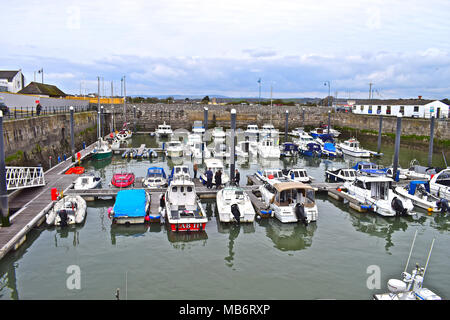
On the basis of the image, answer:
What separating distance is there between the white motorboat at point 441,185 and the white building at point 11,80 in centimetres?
5735

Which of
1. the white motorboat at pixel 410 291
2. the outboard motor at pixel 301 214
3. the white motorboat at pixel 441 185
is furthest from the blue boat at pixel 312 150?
the white motorboat at pixel 410 291

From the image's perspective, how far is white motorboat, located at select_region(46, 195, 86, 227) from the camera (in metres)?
17.2

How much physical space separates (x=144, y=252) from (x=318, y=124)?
2385 inches

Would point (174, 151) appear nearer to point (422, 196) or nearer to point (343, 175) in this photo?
point (343, 175)

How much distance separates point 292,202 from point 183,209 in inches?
227

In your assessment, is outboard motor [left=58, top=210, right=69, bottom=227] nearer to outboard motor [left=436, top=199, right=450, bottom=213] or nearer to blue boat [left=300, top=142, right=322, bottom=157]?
outboard motor [left=436, top=199, right=450, bottom=213]

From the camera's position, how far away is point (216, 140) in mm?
51781

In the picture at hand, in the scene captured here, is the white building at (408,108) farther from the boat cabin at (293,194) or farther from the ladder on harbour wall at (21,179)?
the ladder on harbour wall at (21,179)

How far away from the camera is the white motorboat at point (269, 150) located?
3872 centimetres

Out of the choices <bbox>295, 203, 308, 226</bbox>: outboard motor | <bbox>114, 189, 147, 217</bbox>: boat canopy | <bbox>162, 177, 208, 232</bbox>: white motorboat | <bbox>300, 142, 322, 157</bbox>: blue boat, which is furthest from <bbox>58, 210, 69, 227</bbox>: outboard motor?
<bbox>300, 142, 322, 157</bbox>: blue boat

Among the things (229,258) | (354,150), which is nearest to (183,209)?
(229,258)

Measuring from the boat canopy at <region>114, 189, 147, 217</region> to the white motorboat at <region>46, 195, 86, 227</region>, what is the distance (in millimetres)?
1878
